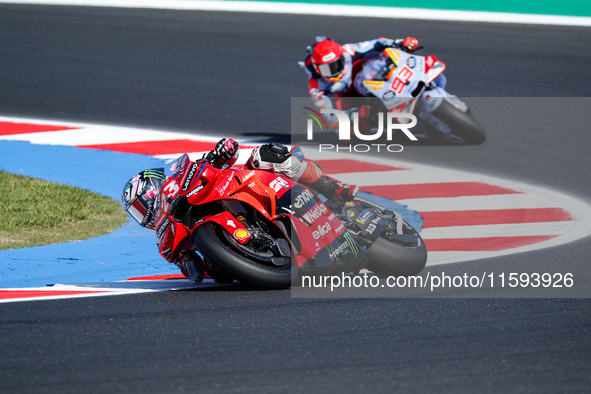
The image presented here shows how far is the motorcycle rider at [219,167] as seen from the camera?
4.98 metres

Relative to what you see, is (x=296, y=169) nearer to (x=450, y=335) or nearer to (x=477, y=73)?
(x=450, y=335)

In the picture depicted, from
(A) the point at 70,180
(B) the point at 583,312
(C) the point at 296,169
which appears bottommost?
(A) the point at 70,180

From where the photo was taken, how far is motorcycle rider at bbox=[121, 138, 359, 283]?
16.3ft

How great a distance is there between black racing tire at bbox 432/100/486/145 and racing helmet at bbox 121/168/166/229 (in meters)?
5.60

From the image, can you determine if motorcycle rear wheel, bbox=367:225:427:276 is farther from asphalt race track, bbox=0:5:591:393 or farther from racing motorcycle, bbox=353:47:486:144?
racing motorcycle, bbox=353:47:486:144

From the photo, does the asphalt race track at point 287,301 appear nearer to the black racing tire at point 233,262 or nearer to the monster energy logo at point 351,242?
the black racing tire at point 233,262

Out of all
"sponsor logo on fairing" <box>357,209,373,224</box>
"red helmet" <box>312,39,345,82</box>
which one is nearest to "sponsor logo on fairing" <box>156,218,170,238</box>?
"sponsor logo on fairing" <box>357,209,373,224</box>

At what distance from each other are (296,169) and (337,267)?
677 mm

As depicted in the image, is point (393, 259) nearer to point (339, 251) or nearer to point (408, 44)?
point (339, 251)

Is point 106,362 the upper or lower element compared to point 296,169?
lower

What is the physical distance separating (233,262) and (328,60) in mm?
5226

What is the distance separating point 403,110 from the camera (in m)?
9.84

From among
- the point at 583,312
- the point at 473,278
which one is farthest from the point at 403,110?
the point at 583,312

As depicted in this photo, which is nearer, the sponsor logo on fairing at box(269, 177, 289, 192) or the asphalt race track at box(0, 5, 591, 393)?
the asphalt race track at box(0, 5, 591, 393)
